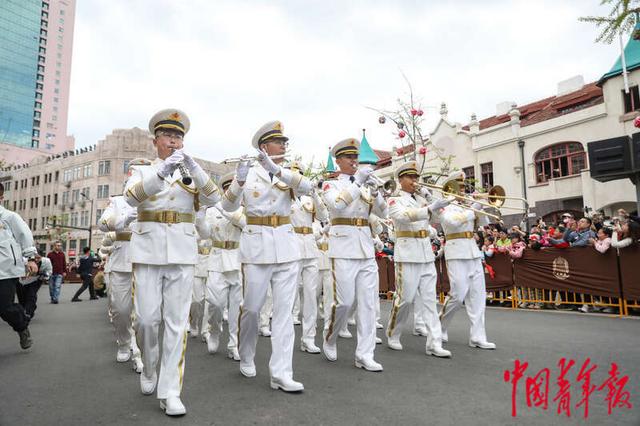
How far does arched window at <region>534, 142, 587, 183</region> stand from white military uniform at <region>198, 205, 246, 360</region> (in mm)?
22397

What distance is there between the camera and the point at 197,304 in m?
7.65

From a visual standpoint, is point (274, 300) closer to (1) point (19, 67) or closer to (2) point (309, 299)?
(2) point (309, 299)

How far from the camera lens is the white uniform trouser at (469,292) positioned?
20.8 ft

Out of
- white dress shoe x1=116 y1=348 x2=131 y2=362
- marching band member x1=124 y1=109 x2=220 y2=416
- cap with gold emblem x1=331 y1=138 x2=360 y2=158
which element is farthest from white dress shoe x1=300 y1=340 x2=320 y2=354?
cap with gold emblem x1=331 y1=138 x2=360 y2=158

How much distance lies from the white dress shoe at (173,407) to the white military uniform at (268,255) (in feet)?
3.39

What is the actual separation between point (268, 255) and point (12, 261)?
4016 millimetres

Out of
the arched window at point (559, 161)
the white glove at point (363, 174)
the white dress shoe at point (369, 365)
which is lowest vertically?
the white dress shoe at point (369, 365)

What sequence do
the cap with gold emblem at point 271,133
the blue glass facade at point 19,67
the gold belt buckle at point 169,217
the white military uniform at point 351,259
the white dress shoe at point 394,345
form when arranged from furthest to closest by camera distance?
the blue glass facade at point 19,67 < the white dress shoe at point 394,345 < the white military uniform at point 351,259 < the cap with gold emblem at point 271,133 < the gold belt buckle at point 169,217

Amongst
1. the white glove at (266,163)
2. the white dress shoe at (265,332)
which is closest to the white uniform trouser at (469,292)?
the white dress shoe at (265,332)

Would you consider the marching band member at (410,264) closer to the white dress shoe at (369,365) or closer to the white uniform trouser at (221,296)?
the white dress shoe at (369,365)

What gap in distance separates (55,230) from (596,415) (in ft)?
226

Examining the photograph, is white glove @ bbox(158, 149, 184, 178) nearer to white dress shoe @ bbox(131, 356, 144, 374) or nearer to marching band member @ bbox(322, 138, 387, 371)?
marching band member @ bbox(322, 138, 387, 371)

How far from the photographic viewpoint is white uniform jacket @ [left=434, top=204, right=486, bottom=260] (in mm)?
6527

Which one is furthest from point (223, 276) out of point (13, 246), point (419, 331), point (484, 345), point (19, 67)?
point (19, 67)
